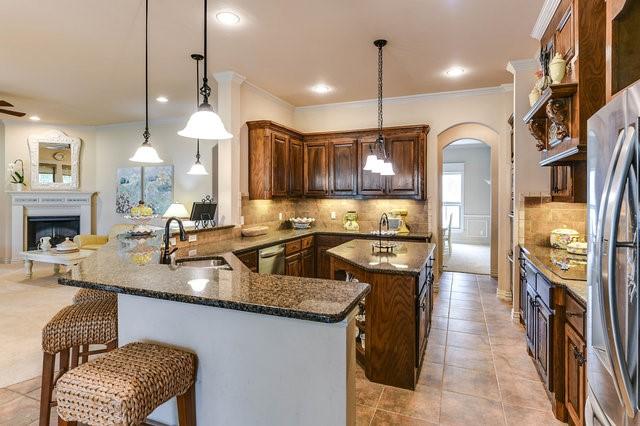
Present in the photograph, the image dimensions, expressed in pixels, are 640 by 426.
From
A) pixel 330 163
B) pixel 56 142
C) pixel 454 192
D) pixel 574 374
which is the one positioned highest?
pixel 56 142

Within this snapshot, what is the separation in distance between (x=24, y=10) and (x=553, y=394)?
193 inches

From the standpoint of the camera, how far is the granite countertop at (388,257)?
2520mm

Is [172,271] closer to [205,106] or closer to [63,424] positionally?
[63,424]

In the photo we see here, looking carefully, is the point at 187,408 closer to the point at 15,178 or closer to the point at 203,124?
the point at 203,124

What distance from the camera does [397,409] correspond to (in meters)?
2.27

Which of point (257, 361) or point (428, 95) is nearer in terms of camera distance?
point (257, 361)

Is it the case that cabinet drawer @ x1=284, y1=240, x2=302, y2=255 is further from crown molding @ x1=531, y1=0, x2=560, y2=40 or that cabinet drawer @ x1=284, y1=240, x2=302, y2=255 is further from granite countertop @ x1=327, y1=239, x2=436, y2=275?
crown molding @ x1=531, y1=0, x2=560, y2=40

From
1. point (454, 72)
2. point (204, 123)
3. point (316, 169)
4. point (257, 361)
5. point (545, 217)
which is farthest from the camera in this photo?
point (316, 169)

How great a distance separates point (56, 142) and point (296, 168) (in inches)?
217

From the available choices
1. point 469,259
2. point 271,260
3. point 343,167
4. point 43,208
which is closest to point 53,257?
point 43,208

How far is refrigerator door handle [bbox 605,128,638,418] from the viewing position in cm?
102

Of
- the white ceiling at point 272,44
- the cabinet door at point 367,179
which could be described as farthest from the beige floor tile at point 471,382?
the white ceiling at point 272,44

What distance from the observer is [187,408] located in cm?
148

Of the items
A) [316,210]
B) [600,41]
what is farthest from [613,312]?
[316,210]
